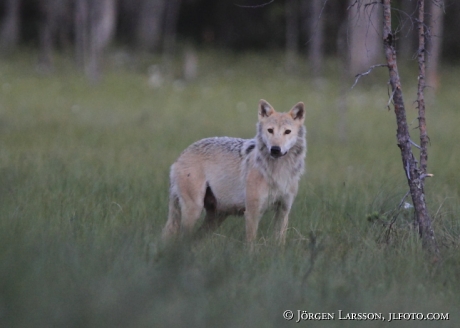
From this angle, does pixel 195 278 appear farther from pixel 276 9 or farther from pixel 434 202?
pixel 276 9

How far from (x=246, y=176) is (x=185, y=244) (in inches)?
86.8

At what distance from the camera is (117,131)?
17.2 meters

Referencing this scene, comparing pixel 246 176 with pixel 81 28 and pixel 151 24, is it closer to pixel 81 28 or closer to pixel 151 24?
pixel 81 28

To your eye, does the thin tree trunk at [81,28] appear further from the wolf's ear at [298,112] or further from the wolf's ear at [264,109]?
the wolf's ear at [298,112]

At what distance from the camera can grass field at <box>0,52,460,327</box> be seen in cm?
464

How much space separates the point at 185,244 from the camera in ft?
19.3

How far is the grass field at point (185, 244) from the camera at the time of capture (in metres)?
4.64

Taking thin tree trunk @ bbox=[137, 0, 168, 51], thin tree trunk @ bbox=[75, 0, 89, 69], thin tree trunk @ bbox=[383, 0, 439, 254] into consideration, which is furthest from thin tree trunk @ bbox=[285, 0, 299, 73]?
thin tree trunk @ bbox=[383, 0, 439, 254]

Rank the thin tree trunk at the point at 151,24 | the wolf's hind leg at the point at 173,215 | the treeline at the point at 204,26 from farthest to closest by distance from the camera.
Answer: the thin tree trunk at the point at 151,24
the treeline at the point at 204,26
the wolf's hind leg at the point at 173,215

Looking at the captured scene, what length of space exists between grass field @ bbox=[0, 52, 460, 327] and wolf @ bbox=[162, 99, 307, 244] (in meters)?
0.27

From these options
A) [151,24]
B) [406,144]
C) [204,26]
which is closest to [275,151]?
[406,144]

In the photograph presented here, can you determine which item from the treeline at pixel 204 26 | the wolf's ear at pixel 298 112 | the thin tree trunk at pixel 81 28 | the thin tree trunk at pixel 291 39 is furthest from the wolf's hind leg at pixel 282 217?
the thin tree trunk at pixel 291 39

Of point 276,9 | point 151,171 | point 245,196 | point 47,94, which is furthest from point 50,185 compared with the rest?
point 276,9

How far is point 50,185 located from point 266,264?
435 centimetres
